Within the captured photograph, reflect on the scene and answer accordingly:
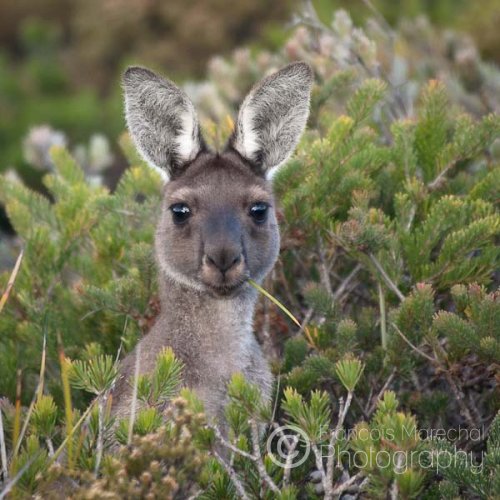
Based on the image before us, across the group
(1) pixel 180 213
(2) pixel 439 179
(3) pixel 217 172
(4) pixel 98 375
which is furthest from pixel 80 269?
(2) pixel 439 179

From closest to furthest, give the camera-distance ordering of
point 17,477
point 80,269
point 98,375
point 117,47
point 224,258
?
point 17,477 → point 98,375 → point 224,258 → point 80,269 → point 117,47

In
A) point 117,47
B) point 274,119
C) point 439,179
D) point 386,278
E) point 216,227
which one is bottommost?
point 117,47

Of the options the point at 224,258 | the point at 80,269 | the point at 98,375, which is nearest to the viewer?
the point at 98,375

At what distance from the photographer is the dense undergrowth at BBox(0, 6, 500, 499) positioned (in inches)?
147

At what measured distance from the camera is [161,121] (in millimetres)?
5051

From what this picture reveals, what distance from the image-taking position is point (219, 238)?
461 cm

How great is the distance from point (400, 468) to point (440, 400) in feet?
4.04

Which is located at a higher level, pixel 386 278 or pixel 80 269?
pixel 386 278

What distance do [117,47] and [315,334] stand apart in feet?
42.9

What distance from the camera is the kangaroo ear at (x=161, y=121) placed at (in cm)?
493

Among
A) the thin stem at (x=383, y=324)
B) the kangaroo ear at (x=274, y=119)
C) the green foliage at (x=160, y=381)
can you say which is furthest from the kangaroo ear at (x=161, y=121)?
the green foliage at (x=160, y=381)

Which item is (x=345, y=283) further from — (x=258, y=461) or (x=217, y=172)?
(x=258, y=461)

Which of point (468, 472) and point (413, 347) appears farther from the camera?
point (413, 347)

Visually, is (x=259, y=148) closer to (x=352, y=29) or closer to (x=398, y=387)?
(x=398, y=387)
